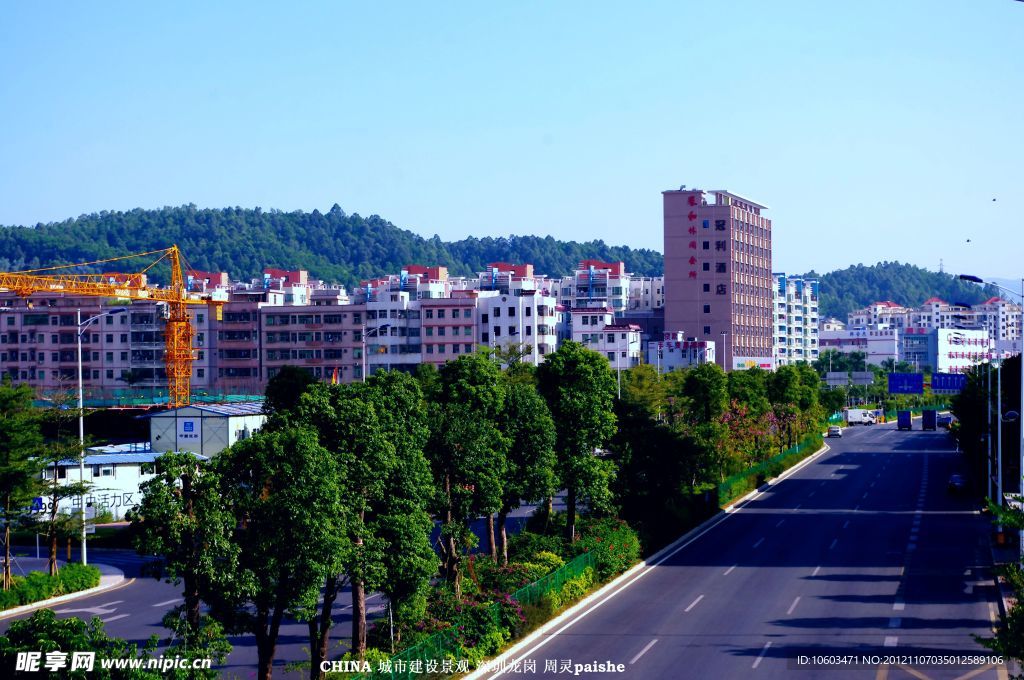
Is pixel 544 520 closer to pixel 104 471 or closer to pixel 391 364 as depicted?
pixel 104 471

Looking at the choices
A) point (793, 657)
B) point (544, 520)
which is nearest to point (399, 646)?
point (793, 657)

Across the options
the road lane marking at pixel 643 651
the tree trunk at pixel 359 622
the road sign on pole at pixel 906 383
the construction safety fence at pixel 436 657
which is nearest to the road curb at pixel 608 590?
the construction safety fence at pixel 436 657

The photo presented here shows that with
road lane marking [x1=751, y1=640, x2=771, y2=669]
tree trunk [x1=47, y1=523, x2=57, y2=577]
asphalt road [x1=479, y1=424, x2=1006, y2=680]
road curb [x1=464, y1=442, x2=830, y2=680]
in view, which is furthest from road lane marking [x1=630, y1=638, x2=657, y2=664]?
tree trunk [x1=47, y1=523, x2=57, y2=577]

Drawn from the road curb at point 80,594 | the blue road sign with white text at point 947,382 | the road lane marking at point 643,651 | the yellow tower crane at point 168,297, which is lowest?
the road curb at point 80,594

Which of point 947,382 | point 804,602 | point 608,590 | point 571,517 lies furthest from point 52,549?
point 947,382

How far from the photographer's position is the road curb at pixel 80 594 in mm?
38562

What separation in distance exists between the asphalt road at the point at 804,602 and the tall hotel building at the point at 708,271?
287 feet

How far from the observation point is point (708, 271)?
14975 centimetres

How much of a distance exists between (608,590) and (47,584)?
20120 mm

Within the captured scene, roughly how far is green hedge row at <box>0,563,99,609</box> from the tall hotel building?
11332 cm

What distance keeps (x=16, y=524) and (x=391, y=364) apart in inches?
3310

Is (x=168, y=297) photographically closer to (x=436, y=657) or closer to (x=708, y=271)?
(x=708, y=271)

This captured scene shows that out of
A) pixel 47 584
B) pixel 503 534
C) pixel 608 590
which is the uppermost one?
pixel 503 534

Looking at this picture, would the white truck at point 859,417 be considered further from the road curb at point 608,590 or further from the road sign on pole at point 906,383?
the road curb at point 608,590
